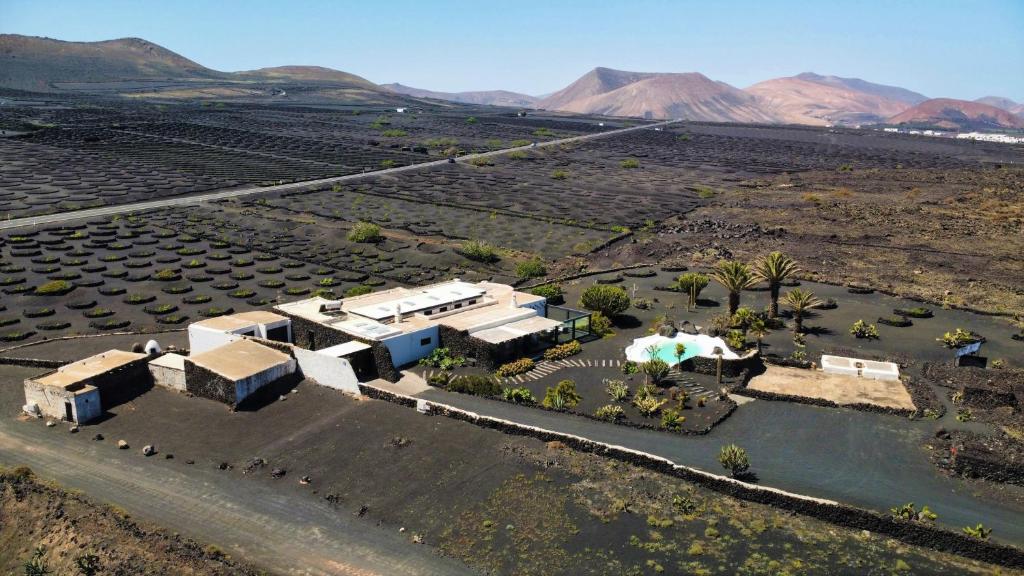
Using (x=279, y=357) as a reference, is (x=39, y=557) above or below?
below

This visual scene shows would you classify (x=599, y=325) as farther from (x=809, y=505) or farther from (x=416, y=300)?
(x=809, y=505)

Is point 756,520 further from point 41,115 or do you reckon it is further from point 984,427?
point 41,115

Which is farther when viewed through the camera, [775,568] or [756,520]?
[756,520]

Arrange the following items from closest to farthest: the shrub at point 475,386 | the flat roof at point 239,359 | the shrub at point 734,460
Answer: the shrub at point 734,460, the flat roof at point 239,359, the shrub at point 475,386

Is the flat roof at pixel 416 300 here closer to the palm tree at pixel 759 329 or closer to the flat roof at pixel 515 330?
the flat roof at pixel 515 330

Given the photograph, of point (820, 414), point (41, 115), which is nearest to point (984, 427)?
point (820, 414)

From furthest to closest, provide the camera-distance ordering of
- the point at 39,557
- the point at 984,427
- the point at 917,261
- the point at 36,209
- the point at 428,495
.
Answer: the point at 36,209 < the point at 917,261 < the point at 984,427 < the point at 428,495 < the point at 39,557

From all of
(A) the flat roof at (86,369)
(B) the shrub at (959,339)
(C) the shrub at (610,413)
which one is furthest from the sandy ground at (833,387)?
(A) the flat roof at (86,369)
